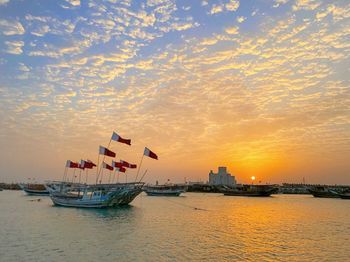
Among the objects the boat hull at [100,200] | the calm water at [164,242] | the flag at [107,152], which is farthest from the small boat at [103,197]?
the calm water at [164,242]

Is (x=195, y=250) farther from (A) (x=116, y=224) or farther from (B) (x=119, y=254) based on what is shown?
(A) (x=116, y=224)

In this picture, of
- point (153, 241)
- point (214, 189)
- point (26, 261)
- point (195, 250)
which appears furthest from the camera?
point (214, 189)

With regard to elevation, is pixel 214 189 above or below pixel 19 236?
above

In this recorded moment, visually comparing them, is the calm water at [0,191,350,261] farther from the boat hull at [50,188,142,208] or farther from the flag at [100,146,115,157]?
the boat hull at [50,188,142,208]

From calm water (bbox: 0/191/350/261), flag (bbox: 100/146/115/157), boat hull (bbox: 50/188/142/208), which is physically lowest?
calm water (bbox: 0/191/350/261)

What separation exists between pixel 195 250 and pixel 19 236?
594 inches

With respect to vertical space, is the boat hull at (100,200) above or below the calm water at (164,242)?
above

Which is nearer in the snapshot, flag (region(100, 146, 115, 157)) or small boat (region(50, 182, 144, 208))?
flag (region(100, 146, 115, 157))

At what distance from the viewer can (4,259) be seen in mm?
20969

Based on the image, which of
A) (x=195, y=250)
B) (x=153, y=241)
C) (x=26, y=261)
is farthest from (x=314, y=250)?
(x=26, y=261)

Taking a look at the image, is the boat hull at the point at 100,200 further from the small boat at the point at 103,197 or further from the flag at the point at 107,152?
the flag at the point at 107,152

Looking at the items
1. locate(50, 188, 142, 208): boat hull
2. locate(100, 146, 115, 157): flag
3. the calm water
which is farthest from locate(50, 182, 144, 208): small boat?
the calm water

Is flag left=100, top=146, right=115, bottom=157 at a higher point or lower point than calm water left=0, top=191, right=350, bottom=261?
higher

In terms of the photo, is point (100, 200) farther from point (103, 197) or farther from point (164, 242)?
point (164, 242)
